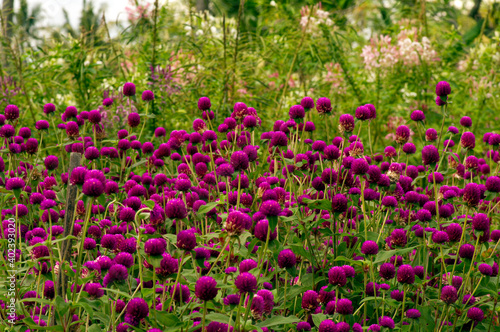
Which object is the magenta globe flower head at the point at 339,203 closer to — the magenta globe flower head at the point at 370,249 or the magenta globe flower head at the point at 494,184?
the magenta globe flower head at the point at 370,249

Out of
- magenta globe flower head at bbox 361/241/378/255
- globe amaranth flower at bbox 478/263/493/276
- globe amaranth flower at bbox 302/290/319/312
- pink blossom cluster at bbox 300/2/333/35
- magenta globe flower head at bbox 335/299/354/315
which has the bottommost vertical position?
globe amaranth flower at bbox 302/290/319/312

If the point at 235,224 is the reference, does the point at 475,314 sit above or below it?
below

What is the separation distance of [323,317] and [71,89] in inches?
166

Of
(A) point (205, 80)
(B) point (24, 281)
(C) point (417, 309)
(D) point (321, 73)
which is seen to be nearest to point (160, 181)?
(B) point (24, 281)

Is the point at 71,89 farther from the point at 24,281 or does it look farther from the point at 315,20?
the point at 24,281

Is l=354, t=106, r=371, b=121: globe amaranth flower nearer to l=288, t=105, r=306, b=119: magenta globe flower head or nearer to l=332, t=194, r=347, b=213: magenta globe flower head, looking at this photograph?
l=288, t=105, r=306, b=119: magenta globe flower head

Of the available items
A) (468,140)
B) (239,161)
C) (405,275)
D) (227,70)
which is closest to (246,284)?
(239,161)

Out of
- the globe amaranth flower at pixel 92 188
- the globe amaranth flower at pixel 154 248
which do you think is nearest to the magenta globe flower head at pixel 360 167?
the globe amaranth flower at pixel 154 248

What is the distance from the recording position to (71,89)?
501 cm

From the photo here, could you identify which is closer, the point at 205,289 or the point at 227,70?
the point at 205,289

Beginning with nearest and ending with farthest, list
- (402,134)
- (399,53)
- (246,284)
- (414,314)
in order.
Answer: (246,284), (414,314), (402,134), (399,53)

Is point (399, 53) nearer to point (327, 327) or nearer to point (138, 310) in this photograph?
point (327, 327)

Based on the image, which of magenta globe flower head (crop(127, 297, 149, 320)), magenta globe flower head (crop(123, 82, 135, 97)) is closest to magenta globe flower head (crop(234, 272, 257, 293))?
magenta globe flower head (crop(127, 297, 149, 320))

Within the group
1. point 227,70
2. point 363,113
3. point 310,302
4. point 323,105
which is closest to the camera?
point 310,302
